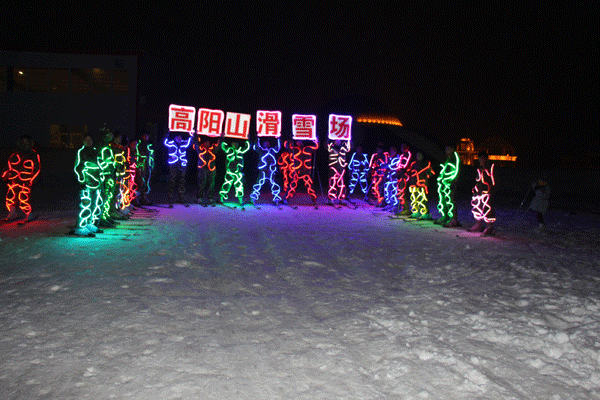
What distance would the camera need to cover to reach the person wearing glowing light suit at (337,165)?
15.2 meters

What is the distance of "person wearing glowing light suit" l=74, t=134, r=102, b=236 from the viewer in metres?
7.92

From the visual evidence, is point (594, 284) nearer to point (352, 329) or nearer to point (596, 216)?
point (352, 329)

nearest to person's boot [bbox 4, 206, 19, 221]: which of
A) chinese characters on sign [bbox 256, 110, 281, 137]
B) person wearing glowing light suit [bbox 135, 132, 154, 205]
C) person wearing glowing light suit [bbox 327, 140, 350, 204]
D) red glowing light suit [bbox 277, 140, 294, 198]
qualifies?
person wearing glowing light suit [bbox 135, 132, 154, 205]

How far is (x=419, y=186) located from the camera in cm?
1210

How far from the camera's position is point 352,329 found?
159 inches

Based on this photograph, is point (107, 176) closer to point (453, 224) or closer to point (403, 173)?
point (403, 173)

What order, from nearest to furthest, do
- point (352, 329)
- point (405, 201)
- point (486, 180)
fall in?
point (352, 329) < point (486, 180) < point (405, 201)

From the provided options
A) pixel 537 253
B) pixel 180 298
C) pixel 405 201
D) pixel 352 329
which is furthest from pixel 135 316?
pixel 405 201

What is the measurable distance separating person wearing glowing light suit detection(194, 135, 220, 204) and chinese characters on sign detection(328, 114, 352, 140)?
414 centimetres

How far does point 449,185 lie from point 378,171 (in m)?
5.52

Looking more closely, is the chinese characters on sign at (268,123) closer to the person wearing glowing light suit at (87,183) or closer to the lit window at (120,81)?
the person wearing glowing light suit at (87,183)

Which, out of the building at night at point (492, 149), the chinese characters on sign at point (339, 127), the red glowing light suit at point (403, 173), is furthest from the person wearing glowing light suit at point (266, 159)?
the building at night at point (492, 149)

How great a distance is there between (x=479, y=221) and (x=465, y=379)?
7425mm

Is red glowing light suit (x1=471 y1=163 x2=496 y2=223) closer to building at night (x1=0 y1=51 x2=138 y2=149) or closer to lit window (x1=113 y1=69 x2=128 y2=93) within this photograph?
building at night (x1=0 y1=51 x2=138 y2=149)
